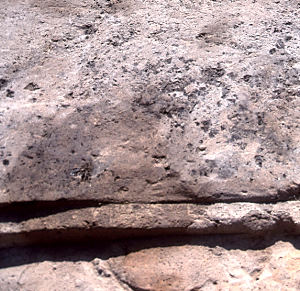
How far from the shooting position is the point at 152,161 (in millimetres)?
962

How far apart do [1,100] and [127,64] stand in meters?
0.25

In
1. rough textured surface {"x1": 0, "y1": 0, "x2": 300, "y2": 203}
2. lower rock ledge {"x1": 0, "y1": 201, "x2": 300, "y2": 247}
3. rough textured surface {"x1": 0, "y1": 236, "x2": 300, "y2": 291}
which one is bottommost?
rough textured surface {"x1": 0, "y1": 236, "x2": 300, "y2": 291}

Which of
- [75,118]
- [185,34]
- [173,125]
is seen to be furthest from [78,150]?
[185,34]

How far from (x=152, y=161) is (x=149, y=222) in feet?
0.36

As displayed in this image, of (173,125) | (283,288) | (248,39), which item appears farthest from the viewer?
(248,39)

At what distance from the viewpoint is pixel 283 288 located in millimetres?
897

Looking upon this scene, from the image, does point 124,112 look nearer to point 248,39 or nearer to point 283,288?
point 248,39

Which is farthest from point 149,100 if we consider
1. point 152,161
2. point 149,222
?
point 149,222

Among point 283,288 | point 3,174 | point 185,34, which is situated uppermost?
point 185,34

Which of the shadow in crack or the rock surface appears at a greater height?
the rock surface

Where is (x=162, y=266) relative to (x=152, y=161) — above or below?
below

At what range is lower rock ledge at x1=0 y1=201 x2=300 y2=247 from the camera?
3.01 ft

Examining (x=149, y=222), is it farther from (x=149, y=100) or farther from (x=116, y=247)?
(x=149, y=100)

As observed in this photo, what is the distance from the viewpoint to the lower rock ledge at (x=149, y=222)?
92 cm
